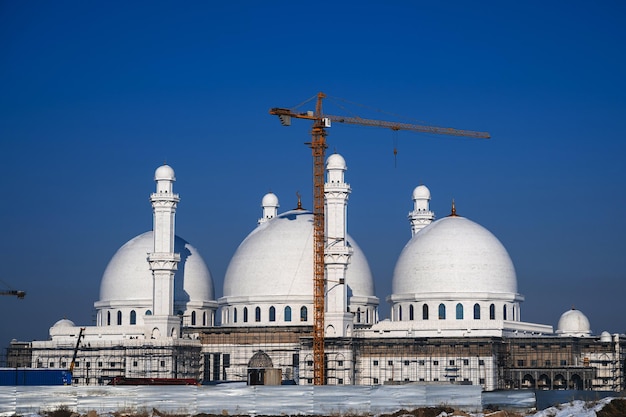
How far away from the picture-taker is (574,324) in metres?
113

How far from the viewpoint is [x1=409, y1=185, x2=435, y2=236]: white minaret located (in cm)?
12306

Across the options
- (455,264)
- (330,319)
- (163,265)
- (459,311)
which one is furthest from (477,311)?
(163,265)

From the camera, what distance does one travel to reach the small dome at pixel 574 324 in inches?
4444

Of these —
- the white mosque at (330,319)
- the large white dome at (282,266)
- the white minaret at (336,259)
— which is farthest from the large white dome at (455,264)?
the white minaret at (336,259)

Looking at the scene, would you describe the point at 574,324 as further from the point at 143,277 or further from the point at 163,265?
the point at 143,277

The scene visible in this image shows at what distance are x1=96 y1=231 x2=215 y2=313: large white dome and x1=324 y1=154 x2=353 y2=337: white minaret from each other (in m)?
19.4

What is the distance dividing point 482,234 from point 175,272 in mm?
27973

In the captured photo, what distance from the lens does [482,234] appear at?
114375mm

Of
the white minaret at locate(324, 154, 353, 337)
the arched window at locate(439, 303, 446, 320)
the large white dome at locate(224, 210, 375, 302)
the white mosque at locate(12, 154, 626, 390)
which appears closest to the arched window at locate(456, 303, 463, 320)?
the white mosque at locate(12, 154, 626, 390)

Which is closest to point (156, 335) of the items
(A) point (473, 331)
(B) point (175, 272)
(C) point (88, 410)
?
(B) point (175, 272)

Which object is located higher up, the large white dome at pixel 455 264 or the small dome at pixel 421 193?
the small dome at pixel 421 193

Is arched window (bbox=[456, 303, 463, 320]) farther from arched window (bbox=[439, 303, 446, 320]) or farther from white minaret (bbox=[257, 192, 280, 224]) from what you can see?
white minaret (bbox=[257, 192, 280, 224])

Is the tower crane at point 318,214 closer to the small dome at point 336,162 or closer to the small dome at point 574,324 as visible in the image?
the small dome at point 336,162

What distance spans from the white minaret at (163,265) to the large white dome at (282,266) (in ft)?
25.9
